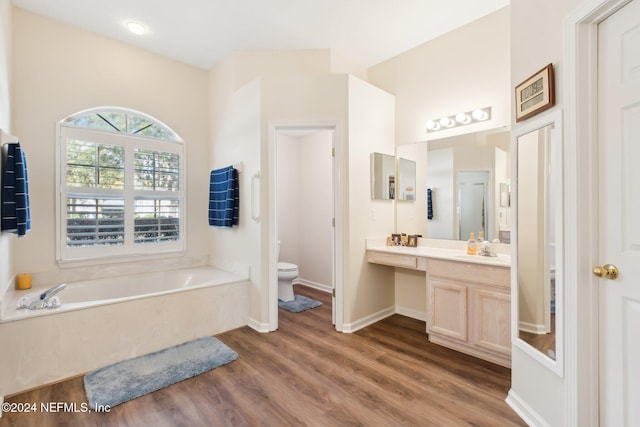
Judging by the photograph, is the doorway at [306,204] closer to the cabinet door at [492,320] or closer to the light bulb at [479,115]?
the light bulb at [479,115]

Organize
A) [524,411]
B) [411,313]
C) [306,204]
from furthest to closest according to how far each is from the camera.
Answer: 1. [306,204]
2. [411,313]
3. [524,411]

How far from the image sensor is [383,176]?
10.7 feet

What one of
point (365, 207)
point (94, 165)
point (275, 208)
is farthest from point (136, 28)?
point (365, 207)

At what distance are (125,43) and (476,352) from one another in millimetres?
4608

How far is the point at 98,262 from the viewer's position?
311cm

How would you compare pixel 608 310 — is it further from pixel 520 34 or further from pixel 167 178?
pixel 167 178

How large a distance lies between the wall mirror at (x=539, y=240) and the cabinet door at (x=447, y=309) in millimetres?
632

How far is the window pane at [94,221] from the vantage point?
2.96 m

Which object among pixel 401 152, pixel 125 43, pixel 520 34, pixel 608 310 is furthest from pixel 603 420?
pixel 125 43

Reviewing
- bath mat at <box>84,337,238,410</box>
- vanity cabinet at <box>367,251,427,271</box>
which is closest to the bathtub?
bath mat at <box>84,337,238,410</box>

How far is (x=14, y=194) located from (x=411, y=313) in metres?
3.67

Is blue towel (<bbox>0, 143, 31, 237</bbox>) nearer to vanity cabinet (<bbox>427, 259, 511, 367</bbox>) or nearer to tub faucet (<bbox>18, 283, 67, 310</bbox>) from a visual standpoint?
tub faucet (<bbox>18, 283, 67, 310</bbox>)

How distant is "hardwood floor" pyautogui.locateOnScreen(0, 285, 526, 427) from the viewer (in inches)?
68.1

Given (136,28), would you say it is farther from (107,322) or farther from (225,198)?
(107,322)
